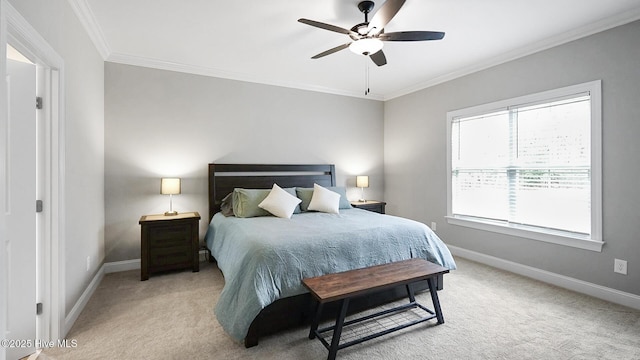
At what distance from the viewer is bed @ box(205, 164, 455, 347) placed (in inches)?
80.8

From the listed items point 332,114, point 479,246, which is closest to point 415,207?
point 479,246

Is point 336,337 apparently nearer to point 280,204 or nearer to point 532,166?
point 280,204

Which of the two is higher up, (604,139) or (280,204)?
(604,139)

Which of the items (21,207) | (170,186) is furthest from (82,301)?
(170,186)

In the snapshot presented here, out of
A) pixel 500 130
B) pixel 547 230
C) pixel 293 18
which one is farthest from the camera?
pixel 500 130

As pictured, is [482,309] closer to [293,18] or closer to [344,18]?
[344,18]

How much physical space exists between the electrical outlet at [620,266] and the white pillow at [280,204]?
11.1 feet

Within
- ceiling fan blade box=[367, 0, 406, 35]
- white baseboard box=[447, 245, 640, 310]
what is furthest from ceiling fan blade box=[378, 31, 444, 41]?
white baseboard box=[447, 245, 640, 310]

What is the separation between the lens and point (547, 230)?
3.24 m

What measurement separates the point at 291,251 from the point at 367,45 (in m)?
1.91

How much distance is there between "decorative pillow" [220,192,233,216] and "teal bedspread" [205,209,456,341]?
329 millimetres

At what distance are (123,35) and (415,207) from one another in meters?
4.70

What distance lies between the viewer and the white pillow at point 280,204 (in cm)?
354

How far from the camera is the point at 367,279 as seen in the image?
2.15m
